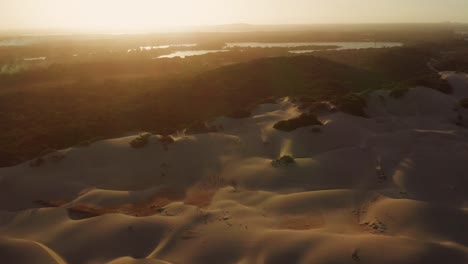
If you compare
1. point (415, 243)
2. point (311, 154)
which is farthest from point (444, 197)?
point (311, 154)

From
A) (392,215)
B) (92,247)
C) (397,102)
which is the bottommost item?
(92,247)

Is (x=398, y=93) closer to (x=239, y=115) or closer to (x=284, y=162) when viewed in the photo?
(x=239, y=115)

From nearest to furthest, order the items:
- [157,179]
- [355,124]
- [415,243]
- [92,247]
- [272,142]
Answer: [415,243]
[92,247]
[157,179]
[272,142]
[355,124]

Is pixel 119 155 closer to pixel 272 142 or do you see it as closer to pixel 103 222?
pixel 103 222

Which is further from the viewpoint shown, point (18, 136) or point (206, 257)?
point (18, 136)

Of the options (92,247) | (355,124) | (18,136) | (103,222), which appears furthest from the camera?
(18,136)

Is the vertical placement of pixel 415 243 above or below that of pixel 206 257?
above

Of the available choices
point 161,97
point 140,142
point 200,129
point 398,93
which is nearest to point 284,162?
point 200,129
